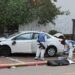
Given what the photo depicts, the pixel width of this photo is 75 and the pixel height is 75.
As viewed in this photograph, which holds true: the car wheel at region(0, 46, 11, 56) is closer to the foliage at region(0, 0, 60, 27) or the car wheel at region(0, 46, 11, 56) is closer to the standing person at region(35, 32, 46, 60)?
the standing person at region(35, 32, 46, 60)

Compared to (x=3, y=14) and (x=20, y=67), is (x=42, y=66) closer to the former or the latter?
(x=20, y=67)

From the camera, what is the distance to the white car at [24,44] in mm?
21641

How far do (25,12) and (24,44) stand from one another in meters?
5.65

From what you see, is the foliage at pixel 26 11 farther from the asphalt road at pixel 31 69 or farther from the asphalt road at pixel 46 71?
the asphalt road at pixel 46 71

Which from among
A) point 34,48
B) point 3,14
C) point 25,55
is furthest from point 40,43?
point 3,14

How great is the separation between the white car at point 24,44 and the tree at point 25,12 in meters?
4.64

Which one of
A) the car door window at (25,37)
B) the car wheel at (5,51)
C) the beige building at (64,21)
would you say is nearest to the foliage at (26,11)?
the beige building at (64,21)

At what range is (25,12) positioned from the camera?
2683 centimetres

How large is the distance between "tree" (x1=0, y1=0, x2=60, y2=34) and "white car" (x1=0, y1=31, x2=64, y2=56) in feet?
15.2

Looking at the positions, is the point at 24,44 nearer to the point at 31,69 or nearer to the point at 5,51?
the point at 5,51

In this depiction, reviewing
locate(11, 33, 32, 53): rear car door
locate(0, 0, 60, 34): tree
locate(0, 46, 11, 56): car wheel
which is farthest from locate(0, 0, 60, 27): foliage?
locate(0, 46, 11, 56): car wheel

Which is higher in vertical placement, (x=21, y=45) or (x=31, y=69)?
(x=21, y=45)

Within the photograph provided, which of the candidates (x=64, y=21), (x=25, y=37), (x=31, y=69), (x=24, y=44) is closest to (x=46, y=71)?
(x=31, y=69)

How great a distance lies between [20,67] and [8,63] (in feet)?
3.40
